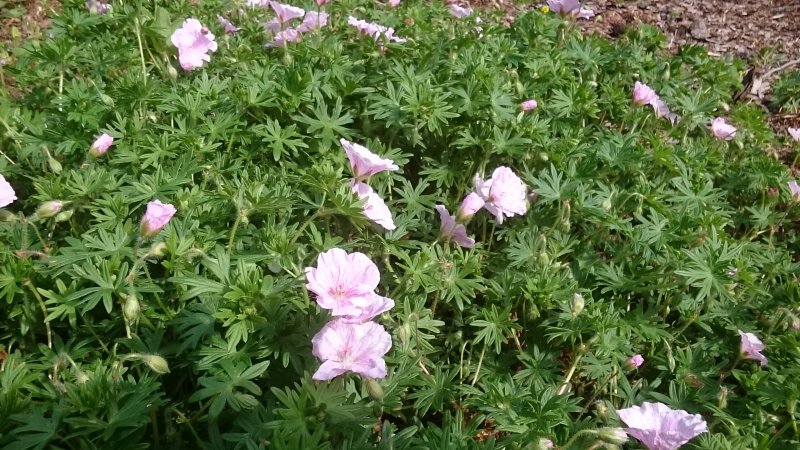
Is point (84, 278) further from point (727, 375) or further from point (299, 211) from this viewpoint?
point (727, 375)

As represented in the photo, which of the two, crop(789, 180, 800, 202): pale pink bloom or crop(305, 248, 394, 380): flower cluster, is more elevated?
crop(305, 248, 394, 380): flower cluster

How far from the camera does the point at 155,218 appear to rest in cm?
183

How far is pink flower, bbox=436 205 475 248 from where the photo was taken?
7.25ft

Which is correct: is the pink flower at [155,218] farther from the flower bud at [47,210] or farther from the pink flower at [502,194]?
the pink flower at [502,194]

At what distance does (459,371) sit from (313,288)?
72cm

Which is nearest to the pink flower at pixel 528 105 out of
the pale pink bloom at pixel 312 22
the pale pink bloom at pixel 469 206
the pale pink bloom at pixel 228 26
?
the pale pink bloom at pixel 469 206

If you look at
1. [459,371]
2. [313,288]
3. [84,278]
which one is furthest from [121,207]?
[459,371]

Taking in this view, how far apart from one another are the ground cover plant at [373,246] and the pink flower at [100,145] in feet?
0.03

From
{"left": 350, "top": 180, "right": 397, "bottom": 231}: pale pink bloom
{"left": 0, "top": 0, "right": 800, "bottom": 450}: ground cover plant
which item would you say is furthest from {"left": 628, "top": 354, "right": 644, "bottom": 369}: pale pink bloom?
{"left": 350, "top": 180, "right": 397, "bottom": 231}: pale pink bloom

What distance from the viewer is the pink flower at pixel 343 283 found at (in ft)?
5.29

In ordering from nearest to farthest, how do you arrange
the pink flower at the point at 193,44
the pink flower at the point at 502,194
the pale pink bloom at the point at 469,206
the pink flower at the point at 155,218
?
1. the pink flower at the point at 155,218
2. the pale pink bloom at the point at 469,206
3. the pink flower at the point at 502,194
4. the pink flower at the point at 193,44

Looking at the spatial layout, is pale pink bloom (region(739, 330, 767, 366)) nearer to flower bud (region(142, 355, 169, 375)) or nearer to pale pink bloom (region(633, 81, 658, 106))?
pale pink bloom (region(633, 81, 658, 106))

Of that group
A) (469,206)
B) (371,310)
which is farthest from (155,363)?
(469,206)

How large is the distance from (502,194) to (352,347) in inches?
37.6
